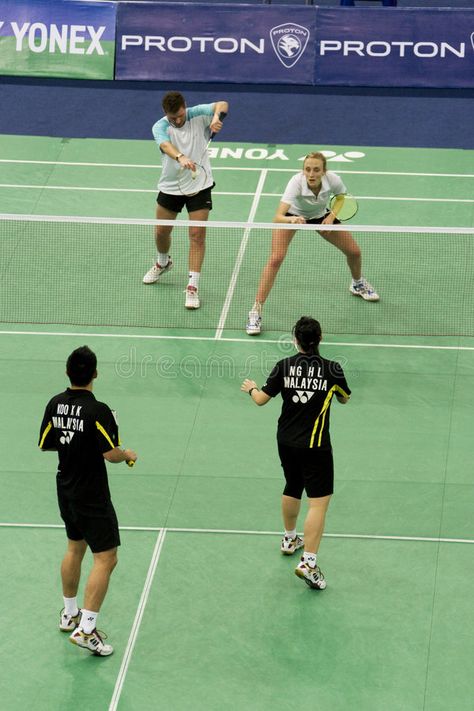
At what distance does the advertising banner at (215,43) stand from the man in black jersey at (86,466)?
1125 cm

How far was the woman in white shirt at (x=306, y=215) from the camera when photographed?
11.8m

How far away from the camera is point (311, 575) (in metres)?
8.54

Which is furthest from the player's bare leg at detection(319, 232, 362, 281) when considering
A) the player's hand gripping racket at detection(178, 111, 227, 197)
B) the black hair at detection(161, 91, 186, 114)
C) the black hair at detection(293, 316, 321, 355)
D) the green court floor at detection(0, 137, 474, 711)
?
→ the black hair at detection(293, 316, 321, 355)

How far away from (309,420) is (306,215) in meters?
4.18

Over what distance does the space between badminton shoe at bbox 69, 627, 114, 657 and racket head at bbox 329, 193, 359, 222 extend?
5740 millimetres

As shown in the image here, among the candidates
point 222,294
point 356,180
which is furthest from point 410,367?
point 356,180

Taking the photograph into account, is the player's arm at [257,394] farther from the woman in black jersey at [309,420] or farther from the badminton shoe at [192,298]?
the badminton shoe at [192,298]

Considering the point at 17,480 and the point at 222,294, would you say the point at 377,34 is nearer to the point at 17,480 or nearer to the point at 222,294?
the point at 222,294

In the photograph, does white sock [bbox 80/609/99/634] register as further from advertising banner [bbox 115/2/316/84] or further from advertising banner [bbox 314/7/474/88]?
advertising banner [bbox 314/7/474/88]

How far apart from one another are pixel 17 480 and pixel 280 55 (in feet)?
33.2

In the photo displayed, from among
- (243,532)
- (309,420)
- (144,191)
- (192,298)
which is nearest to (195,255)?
(192,298)

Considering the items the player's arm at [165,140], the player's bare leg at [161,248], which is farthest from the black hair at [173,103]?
the player's bare leg at [161,248]

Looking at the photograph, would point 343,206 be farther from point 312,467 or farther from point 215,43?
point 215,43

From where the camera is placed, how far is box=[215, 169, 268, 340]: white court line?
12.6 m
